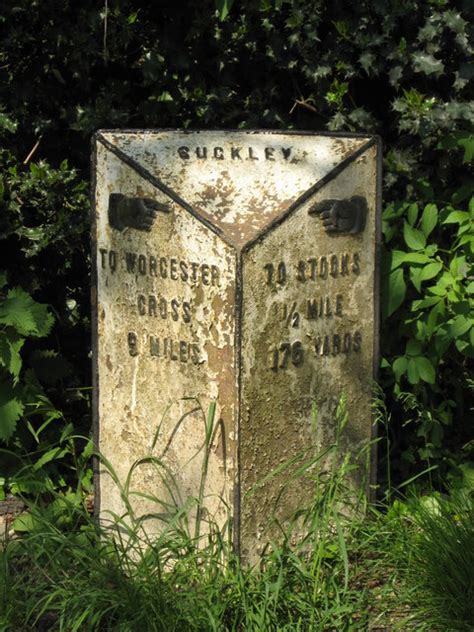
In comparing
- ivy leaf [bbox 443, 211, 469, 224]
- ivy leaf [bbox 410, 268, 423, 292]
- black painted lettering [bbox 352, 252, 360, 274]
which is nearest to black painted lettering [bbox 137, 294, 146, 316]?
black painted lettering [bbox 352, 252, 360, 274]

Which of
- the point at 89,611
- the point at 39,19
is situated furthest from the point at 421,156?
the point at 89,611

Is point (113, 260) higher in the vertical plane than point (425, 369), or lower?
higher

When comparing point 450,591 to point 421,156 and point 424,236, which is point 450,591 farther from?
point 421,156

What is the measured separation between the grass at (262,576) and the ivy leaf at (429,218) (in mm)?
788

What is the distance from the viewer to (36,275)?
4789 millimetres

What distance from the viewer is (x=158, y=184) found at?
3.72 meters

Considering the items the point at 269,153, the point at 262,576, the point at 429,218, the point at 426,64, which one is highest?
the point at 426,64

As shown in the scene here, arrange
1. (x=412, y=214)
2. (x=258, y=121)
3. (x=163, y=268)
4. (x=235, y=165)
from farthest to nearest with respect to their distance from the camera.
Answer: (x=258, y=121), (x=412, y=214), (x=235, y=165), (x=163, y=268)

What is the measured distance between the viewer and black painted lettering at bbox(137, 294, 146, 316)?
12.4 feet

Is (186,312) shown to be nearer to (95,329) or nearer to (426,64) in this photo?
(95,329)

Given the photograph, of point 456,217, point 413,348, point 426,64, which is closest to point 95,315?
point 413,348

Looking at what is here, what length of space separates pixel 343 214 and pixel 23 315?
1.19 meters

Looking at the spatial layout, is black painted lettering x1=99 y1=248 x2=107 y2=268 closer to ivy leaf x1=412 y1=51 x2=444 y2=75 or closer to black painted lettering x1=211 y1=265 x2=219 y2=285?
black painted lettering x1=211 y1=265 x2=219 y2=285

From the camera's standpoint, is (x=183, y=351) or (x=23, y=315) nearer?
(x=183, y=351)
